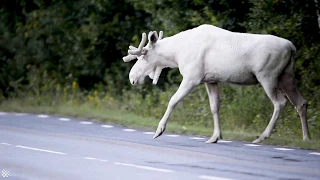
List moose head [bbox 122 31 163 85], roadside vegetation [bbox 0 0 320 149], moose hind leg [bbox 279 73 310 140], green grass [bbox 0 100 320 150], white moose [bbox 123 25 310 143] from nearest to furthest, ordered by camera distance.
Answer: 1. green grass [bbox 0 100 320 150]
2. white moose [bbox 123 25 310 143]
3. moose hind leg [bbox 279 73 310 140]
4. moose head [bbox 122 31 163 85]
5. roadside vegetation [bbox 0 0 320 149]

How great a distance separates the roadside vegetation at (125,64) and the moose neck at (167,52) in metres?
1.65

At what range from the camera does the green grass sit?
53.1 feet

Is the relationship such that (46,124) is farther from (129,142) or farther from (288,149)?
(288,149)

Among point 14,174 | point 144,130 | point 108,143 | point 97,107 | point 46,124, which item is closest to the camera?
point 14,174

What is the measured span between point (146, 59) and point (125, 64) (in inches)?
477

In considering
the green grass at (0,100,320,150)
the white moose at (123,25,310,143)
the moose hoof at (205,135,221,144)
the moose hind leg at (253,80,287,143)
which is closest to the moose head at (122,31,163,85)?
the white moose at (123,25,310,143)

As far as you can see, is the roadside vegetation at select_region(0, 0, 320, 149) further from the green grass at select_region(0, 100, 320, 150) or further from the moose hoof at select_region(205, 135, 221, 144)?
the moose hoof at select_region(205, 135, 221, 144)

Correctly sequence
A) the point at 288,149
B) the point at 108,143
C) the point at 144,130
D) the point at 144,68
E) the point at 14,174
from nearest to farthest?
1. the point at 14,174
2. the point at 288,149
3. the point at 108,143
4. the point at 144,68
5. the point at 144,130

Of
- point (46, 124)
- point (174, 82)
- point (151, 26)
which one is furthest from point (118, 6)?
point (46, 124)

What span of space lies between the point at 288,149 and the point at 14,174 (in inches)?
190

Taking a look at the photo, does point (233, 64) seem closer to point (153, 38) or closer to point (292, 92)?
point (292, 92)

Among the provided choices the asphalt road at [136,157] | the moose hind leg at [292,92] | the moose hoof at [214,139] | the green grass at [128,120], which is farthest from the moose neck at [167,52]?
the moose hind leg at [292,92]

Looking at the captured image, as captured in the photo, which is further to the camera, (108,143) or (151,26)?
(151,26)

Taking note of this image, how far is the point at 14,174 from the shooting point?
12.2 meters
